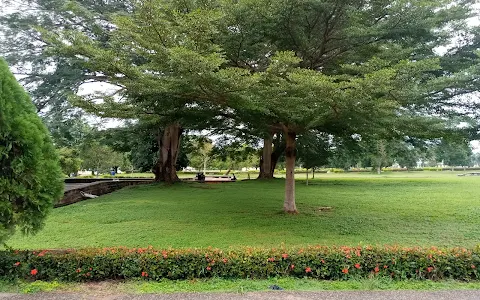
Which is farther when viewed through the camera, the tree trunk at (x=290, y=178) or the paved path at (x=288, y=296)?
the tree trunk at (x=290, y=178)

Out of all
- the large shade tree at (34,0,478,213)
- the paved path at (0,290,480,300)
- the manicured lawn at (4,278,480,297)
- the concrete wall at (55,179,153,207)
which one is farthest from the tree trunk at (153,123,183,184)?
the paved path at (0,290,480,300)

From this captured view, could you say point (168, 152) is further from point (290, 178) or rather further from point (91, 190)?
point (290, 178)

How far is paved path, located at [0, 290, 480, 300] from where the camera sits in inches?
153

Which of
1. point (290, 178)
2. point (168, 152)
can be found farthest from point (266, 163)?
point (290, 178)

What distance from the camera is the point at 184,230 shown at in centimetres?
828

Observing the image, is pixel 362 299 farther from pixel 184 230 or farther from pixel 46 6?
pixel 46 6

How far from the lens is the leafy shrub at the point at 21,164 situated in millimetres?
4148

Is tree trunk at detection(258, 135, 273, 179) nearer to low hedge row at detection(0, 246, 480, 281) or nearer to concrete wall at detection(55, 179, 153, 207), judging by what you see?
concrete wall at detection(55, 179, 153, 207)

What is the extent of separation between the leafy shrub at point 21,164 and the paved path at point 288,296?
2.87 feet

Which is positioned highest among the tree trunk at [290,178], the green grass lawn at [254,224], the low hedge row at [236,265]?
the tree trunk at [290,178]

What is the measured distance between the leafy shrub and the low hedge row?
52cm

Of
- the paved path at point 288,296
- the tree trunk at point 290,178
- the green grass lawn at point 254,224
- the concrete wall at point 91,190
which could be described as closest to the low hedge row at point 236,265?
the paved path at point 288,296

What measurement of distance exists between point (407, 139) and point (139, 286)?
30.7 ft

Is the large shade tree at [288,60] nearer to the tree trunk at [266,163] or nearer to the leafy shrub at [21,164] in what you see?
the leafy shrub at [21,164]
